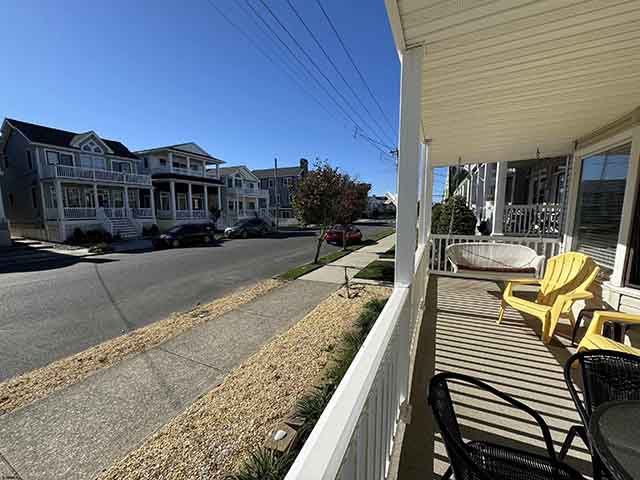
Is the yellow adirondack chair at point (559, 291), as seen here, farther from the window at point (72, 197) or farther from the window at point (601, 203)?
the window at point (72, 197)

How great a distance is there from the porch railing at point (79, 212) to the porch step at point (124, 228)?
112cm

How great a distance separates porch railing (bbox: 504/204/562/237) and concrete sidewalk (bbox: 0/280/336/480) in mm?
6870

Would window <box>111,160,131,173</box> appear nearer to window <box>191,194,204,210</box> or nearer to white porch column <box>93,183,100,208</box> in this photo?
white porch column <box>93,183,100,208</box>

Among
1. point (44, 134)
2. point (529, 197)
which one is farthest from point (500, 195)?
point (44, 134)

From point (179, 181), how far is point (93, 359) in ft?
69.7

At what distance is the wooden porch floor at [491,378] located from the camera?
1.87 m

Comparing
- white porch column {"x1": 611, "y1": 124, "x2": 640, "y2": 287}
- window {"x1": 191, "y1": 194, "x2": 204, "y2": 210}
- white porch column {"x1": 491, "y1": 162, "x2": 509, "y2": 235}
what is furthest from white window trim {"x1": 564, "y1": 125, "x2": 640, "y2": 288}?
window {"x1": 191, "y1": 194, "x2": 204, "y2": 210}

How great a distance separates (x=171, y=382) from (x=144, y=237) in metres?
19.3

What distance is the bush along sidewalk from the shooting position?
70.2 inches

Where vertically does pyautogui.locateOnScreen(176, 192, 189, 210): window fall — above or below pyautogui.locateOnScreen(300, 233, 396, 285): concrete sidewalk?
above

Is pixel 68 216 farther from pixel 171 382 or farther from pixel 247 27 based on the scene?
pixel 171 382

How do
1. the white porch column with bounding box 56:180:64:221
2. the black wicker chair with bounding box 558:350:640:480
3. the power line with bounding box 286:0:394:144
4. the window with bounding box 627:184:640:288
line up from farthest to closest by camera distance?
the white porch column with bounding box 56:180:64:221 → the power line with bounding box 286:0:394:144 → the window with bounding box 627:184:640:288 → the black wicker chair with bounding box 558:350:640:480

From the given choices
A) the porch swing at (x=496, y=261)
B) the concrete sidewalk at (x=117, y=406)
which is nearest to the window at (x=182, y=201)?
the concrete sidewalk at (x=117, y=406)

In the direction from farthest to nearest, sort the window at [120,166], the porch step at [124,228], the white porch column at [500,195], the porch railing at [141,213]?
the window at [120,166]
the porch railing at [141,213]
the porch step at [124,228]
the white porch column at [500,195]
